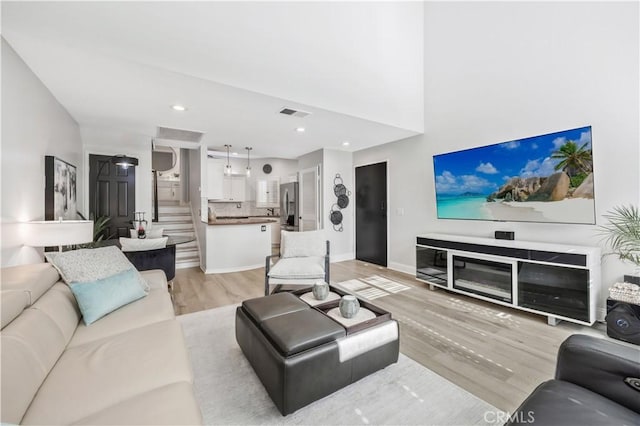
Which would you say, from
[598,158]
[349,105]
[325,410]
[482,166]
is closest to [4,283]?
[325,410]

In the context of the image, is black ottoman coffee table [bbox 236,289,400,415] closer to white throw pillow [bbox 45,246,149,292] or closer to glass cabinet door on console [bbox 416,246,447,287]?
white throw pillow [bbox 45,246,149,292]

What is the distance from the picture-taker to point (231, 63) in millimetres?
2496

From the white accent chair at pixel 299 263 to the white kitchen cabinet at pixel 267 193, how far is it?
168 inches

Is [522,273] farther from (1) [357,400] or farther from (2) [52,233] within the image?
(2) [52,233]

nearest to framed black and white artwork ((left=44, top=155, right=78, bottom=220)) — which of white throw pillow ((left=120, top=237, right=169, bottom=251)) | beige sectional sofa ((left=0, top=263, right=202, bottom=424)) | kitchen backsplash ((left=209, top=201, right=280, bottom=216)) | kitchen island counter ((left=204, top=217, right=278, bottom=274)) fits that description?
white throw pillow ((left=120, top=237, right=169, bottom=251))

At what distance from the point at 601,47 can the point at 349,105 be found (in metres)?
2.51

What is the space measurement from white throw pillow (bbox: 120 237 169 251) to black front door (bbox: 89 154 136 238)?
1.62 m

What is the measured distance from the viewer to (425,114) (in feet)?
14.0

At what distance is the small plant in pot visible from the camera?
7.79 feet

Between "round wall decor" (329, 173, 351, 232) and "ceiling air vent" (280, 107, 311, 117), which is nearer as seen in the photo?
"ceiling air vent" (280, 107, 311, 117)

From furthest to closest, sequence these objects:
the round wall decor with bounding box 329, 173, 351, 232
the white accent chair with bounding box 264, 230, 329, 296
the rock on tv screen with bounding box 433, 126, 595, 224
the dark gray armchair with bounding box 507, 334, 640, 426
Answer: the round wall decor with bounding box 329, 173, 351, 232
the white accent chair with bounding box 264, 230, 329, 296
the rock on tv screen with bounding box 433, 126, 595, 224
the dark gray armchair with bounding box 507, 334, 640, 426

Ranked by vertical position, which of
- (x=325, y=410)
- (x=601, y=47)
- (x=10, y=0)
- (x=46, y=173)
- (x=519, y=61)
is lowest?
(x=325, y=410)

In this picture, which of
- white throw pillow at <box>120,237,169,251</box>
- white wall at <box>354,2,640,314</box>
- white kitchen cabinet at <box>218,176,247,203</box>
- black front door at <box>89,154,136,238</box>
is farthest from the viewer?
white kitchen cabinet at <box>218,176,247,203</box>

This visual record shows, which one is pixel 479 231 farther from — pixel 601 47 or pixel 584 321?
pixel 601 47
